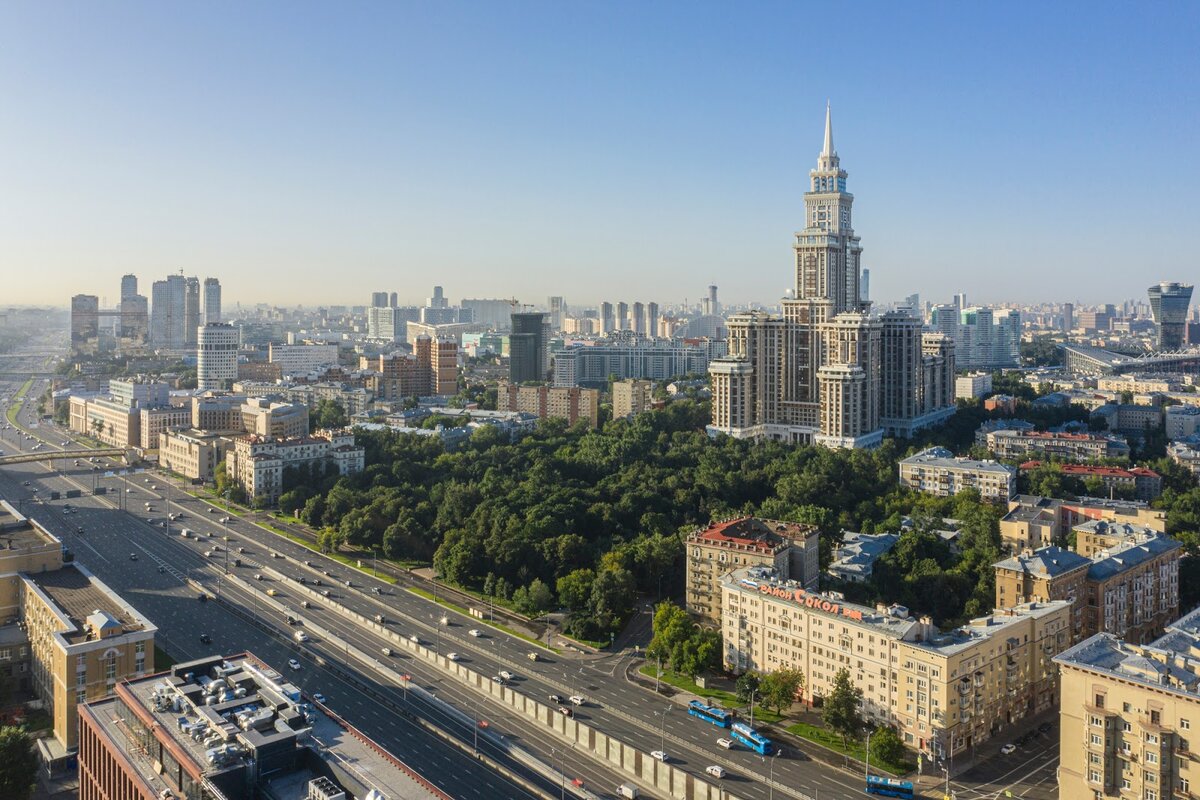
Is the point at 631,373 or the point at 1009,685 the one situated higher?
the point at 631,373

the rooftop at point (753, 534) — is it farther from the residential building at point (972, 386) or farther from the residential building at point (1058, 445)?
the residential building at point (972, 386)

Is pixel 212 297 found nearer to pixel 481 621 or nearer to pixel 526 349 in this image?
pixel 526 349

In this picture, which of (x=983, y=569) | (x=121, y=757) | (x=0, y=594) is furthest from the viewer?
(x=983, y=569)

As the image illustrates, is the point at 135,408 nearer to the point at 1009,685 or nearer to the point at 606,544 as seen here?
the point at 606,544

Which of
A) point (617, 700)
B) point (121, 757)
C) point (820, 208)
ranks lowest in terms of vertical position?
point (617, 700)

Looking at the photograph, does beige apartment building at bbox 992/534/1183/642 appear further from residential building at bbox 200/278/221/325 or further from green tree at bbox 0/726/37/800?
residential building at bbox 200/278/221/325

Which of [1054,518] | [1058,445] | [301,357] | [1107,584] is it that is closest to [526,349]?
[301,357]

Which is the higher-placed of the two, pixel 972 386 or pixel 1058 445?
pixel 972 386

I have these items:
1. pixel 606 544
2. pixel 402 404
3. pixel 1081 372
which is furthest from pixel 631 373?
pixel 606 544
